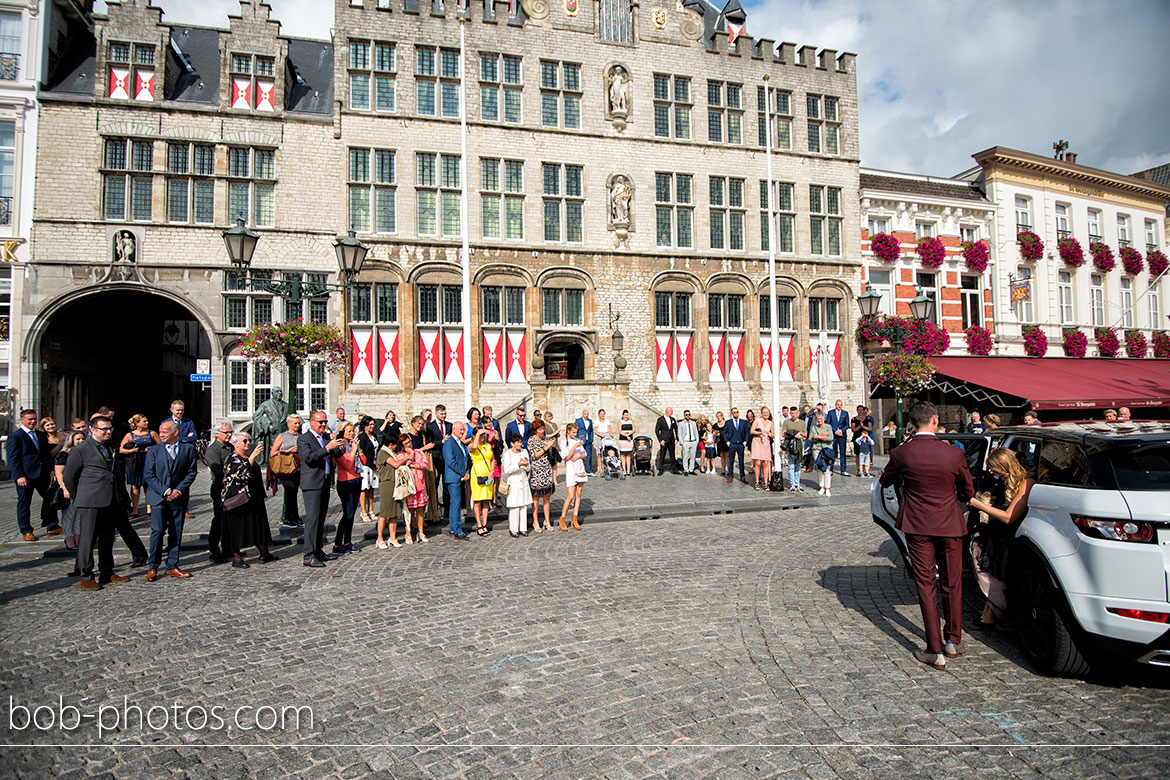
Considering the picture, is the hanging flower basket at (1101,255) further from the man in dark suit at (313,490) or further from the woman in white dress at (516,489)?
the man in dark suit at (313,490)

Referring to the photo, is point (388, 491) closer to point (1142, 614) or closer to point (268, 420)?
point (268, 420)

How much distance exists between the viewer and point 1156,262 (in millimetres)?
28109

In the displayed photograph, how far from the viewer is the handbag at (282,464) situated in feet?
28.0

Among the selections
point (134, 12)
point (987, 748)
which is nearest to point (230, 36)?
point (134, 12)

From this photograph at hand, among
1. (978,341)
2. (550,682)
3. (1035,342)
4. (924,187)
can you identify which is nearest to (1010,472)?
(550,682)

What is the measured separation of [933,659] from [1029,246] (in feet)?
86.9

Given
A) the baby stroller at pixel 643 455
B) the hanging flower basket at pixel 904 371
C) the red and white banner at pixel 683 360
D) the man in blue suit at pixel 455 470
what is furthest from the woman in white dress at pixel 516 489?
the hanging flower basket at pixel 904 371

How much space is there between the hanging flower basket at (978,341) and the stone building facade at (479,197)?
442cm

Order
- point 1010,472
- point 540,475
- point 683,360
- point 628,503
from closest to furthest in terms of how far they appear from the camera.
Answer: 1. point 1010,472
2. point 540,475
3. point 628,503
4. point 683,360

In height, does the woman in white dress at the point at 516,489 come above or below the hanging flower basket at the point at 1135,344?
below

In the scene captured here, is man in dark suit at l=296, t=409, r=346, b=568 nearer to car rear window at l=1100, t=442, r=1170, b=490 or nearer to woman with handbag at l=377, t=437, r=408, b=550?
woman with handbag at l=377, t=437, r=408, b=550

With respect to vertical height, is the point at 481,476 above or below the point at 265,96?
below

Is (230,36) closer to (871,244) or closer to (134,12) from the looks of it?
(134,12)

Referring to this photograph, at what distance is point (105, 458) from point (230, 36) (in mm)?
17772
